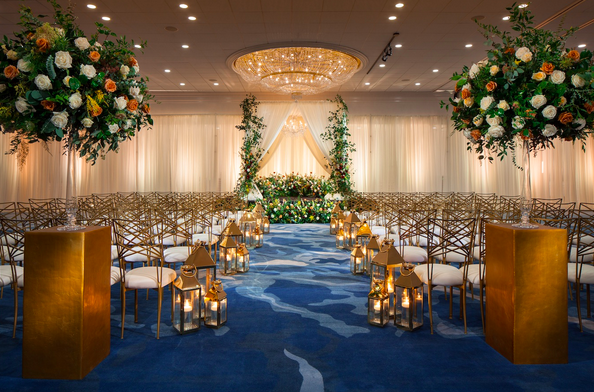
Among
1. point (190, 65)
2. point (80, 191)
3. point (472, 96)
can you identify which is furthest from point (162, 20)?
point (80, 191)

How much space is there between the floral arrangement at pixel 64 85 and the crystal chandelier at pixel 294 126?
8820 mm

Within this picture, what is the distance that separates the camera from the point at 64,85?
2600 mm

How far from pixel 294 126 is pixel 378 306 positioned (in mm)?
8853

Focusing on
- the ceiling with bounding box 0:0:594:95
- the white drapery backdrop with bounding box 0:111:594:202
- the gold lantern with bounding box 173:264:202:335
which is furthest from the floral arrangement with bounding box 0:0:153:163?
the white drapery backdrop with bounding box 0:111:594:202

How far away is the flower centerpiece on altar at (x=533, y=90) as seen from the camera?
2742mm

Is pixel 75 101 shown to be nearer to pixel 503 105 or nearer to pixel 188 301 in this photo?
pixel 188 301

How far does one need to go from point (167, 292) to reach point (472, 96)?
379 cm

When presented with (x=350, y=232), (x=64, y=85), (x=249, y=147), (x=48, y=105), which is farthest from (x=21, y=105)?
(x=249, y=147)

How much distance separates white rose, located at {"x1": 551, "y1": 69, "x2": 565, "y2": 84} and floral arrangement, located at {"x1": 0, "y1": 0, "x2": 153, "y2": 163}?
116 inches

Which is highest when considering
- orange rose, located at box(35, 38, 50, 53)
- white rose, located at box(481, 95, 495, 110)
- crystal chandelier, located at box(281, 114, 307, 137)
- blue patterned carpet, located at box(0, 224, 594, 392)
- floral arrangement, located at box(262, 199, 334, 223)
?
crystal chandelier, located at box(281, 114, 307, 137)

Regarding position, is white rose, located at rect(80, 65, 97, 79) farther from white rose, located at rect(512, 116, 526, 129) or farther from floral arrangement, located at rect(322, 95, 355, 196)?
floral arrangement, located at rect(322, 95, 355, 196)

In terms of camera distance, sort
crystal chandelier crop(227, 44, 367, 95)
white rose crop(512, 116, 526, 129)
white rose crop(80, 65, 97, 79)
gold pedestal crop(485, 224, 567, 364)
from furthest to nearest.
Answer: crystal chandelier crop(227, 44, 367, 95), white rose crop(512, 116, 526, 129), gold pedestal crop(485, 224, 567, 364), white rose crop(80, 65, 97, 79)

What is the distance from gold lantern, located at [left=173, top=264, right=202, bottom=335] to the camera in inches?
127

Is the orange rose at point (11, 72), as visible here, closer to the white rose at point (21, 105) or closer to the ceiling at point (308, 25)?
the white rose at point (21, 105)
